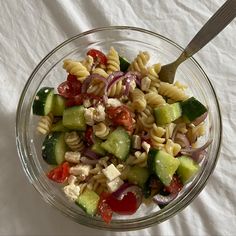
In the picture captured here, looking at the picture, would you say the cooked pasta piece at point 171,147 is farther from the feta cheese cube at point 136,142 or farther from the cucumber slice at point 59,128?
the cucumber slice at point 59,128

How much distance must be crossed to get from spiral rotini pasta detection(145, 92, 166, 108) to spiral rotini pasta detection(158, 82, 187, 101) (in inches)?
0.9

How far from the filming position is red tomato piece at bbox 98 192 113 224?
124 cm

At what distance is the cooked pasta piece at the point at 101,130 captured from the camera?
1.23m

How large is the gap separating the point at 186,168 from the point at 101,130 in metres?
0.23

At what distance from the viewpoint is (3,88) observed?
4.62 feet

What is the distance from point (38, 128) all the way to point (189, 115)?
381 mm

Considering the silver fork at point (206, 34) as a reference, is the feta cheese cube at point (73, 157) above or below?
below

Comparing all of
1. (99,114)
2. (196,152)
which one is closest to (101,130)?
(99,114)

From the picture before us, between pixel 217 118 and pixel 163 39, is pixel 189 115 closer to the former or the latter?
pixel 217 118

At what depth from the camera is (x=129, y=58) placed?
4.75ft

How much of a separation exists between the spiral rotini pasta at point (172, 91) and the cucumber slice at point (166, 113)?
4 centimetres

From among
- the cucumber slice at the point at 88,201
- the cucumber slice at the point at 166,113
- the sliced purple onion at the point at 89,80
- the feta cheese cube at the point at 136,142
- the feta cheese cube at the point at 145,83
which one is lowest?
the cucumber slice at the point at 88,201

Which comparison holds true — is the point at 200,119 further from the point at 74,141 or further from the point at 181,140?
the point at 74,141

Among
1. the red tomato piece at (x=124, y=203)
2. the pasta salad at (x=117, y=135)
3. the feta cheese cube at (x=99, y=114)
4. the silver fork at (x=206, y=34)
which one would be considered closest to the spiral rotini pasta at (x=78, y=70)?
the pasta salad at (x=117, y=135)
